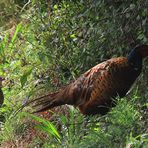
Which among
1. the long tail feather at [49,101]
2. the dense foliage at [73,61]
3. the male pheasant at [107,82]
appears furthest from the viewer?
the long tail feather at [49,101]

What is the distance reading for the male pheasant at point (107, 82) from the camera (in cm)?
450

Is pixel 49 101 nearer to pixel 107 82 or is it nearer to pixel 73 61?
pixel 107 82

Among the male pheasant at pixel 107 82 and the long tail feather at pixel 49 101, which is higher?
the male pheasant at pixel 107 82

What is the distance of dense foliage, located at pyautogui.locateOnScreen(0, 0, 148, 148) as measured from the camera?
4.36 meters

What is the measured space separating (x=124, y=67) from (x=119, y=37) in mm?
1310

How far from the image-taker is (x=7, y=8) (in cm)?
959

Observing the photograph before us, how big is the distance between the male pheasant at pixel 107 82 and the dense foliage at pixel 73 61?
15 centimetres

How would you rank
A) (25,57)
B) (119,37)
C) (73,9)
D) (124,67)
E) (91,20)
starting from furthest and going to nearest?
(25,57) < (73,9) < (91,20) < (119,37) < (124,67)

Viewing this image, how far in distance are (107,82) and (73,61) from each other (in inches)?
79.0

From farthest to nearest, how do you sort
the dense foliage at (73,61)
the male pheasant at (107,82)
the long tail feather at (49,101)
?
the long tail feather at (49,101)
the male pheasant at (107,82)
the dense foliage at (73,61)

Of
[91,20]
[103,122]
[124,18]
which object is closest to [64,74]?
[91,20]

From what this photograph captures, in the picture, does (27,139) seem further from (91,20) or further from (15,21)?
(15,21)

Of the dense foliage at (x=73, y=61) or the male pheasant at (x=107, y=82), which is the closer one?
the dense foliage at (x=73, y=61)

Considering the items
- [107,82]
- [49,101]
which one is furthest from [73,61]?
[107,82]
